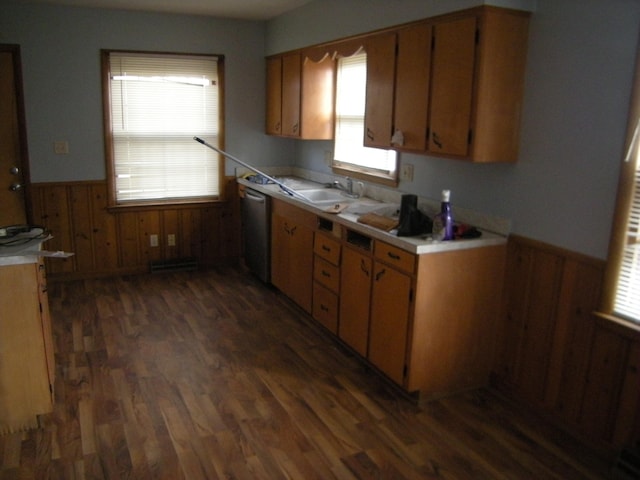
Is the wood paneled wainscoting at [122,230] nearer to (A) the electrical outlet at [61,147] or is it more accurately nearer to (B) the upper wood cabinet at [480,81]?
(A) the electrical outlet at [61,147]

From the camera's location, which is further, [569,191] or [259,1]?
[259,1]

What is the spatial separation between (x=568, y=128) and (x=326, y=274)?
1.75 meters

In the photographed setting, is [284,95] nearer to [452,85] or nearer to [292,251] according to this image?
[292,251]

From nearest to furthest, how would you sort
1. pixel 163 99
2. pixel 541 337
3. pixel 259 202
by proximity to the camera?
pixel 541 337, pixel 259 202, pixel 163 99

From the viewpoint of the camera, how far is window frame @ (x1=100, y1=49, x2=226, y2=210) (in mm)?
4668

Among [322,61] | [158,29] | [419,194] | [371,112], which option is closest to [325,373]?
[419,194]

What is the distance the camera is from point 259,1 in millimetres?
4242

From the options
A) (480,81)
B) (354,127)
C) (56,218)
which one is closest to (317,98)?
(354,127)

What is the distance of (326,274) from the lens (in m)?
3.67

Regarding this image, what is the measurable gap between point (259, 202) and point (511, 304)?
7.68ft

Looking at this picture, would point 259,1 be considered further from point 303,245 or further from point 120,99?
point 303,245

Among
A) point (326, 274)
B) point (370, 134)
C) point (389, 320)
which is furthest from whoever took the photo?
point (326, 274)

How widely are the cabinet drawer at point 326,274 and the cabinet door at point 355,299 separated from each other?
0.24 ft

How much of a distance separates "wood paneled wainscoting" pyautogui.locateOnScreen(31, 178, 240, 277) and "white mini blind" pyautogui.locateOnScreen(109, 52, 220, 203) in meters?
0.19
